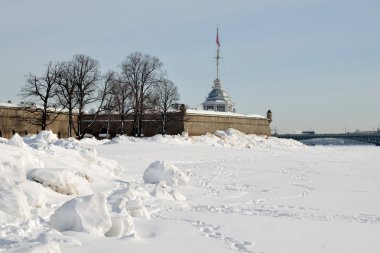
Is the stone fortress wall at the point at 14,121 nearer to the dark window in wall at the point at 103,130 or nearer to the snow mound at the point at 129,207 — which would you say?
the dark window in wall at the point at 103,130

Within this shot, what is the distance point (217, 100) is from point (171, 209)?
351 ft

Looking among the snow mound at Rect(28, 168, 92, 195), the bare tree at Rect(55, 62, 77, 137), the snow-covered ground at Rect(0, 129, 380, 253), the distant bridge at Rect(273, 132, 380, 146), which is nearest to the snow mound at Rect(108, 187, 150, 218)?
the snow-covered ground at Rect(0, 129, 380, 253)

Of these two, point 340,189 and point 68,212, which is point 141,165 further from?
point 68,212

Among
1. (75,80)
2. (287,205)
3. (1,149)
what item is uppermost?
(75,80)

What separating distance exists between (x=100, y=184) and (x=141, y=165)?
7.96m

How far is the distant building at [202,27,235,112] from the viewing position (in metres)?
116

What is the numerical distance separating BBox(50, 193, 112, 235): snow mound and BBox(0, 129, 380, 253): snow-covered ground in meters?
0.01

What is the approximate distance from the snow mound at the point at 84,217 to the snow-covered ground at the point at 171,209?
15mm

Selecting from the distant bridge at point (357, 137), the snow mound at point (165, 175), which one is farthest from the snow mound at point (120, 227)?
the distant bridge at point (357, 137)

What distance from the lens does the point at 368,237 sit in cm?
888

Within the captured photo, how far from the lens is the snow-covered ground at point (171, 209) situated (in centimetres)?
745

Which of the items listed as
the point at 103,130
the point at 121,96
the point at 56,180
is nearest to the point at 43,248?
the point at 56,180

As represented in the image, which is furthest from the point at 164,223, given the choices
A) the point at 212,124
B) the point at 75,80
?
the point at 212,124

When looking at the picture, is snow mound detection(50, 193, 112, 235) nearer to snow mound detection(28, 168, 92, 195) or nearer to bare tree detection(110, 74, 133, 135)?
snow mound detection(28, 168, 92, 195)
